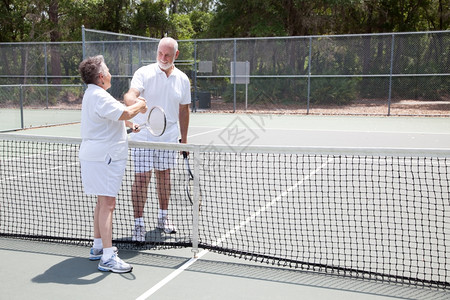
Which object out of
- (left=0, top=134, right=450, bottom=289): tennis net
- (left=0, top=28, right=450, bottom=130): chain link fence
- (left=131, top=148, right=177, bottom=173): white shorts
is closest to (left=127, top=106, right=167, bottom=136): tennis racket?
(left=0, top=134, right=450, bottom=289): tennis net

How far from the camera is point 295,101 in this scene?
2141 cm

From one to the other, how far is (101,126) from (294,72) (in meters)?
18.3

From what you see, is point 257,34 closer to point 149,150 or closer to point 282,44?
point 282,44

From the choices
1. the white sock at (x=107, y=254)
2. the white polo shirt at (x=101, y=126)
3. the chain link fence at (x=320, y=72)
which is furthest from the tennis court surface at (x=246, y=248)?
the chain link fence at (x=320, y=72)

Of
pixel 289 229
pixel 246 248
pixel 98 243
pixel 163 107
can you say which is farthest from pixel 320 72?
pixel 98 243

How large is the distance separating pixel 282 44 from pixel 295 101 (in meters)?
2.61

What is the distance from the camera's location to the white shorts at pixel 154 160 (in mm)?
4660

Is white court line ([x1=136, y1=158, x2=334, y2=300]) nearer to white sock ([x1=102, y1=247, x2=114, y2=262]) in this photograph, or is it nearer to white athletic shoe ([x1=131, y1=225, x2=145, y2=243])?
white sock ([x1=102, y1=247, x2=114, y2=262])

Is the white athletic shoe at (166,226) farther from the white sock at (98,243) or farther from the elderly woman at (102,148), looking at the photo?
the elderly woman at (102,148)

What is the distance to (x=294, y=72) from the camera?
2136cm

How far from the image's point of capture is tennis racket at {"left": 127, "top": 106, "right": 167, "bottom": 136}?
14.1ft

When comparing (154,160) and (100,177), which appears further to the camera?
(154,160)

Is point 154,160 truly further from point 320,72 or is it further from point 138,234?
point 320,72

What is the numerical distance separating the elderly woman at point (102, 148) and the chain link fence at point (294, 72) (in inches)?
606
